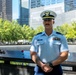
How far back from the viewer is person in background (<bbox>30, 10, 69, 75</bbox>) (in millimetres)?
3314

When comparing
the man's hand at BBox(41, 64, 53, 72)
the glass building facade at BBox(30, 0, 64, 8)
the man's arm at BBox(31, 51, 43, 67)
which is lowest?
the man's hand at BBox(41, 64, 53, 72)

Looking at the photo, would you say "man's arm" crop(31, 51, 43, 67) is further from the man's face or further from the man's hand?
the man's face

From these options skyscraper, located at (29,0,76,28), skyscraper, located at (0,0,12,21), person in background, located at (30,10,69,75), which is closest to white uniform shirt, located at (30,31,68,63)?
person in background, located at (30,10,69,75)

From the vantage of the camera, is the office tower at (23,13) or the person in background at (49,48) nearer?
the person in background at (49,48)

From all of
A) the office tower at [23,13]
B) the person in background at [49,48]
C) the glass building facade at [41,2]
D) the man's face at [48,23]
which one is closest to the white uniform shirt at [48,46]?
the person in background at [49,48]

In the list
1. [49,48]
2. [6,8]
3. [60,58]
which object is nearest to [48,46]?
[49,48]

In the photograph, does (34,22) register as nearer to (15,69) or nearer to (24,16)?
(24,16)

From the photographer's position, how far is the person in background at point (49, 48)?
3314 mm

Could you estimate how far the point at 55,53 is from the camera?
11.0 feet

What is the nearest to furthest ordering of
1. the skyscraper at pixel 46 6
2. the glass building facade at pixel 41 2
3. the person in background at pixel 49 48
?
the person in background at pixel 49 48 < the skyscraper at pixel 46 6 < the glass building facade at pixel 41 2

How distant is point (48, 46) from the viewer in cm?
337

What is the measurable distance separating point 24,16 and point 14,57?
160 meters

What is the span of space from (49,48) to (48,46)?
27 millimetres

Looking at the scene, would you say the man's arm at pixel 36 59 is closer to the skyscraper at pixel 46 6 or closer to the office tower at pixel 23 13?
the skyscraper at pixel 46 6
